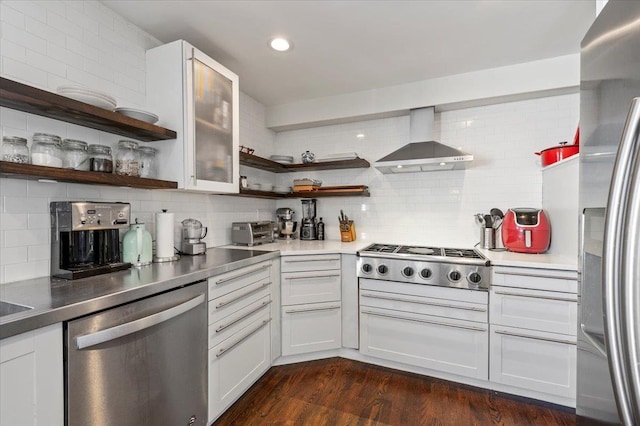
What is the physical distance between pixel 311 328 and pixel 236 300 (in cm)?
84

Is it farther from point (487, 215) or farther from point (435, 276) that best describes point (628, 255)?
Answer: point (487, 215)

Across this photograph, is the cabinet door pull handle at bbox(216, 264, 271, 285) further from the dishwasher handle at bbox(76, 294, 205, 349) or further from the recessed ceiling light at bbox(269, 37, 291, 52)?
the recessed ceiling light at bbox(269, 37, 291, 52)

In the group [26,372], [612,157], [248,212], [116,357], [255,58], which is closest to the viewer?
[612,157]

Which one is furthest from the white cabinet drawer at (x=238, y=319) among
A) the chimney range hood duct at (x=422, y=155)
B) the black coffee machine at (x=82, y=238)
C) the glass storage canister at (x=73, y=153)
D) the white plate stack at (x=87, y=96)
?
the chimney range hood duct at (x=422, y=155)

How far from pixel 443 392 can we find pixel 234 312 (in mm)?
1556

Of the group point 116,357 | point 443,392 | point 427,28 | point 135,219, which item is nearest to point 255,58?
point 427,28

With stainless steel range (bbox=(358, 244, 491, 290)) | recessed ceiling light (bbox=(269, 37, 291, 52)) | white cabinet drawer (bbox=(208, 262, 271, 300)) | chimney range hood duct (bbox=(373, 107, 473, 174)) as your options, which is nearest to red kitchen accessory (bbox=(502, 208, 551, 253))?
stainless steel range (bbox=(358, 244, 491, 290))

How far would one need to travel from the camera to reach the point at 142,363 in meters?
1.30

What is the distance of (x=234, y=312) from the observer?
6.15 ft

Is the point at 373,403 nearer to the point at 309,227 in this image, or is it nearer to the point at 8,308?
the point at 309,227

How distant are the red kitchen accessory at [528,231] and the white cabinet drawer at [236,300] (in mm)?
1963

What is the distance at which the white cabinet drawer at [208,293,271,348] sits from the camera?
5.62ft

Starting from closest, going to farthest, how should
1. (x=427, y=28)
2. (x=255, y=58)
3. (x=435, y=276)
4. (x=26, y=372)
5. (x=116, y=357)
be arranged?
(x=26, y=372) → (x=116, y=357) → (x=427, y=28) → (x=435, y=276) → (x=255, y=58)

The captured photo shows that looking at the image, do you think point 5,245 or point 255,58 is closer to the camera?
point 5,245
